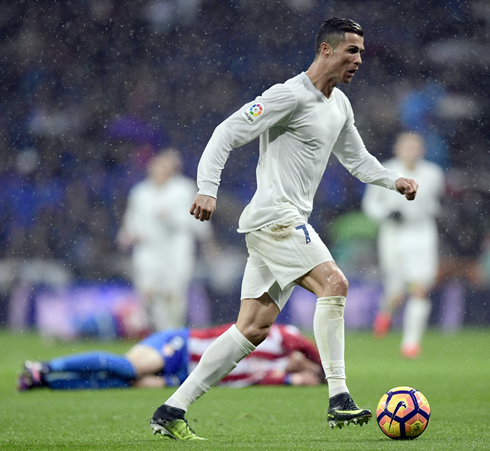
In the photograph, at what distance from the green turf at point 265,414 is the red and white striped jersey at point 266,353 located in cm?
13

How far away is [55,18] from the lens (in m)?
16.5

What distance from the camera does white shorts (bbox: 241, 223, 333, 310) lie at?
3.97 m

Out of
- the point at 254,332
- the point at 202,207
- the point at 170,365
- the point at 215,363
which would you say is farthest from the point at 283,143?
the point at 170,365

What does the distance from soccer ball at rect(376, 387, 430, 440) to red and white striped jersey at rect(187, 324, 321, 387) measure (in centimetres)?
252

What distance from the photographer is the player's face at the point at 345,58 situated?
413 centimetres

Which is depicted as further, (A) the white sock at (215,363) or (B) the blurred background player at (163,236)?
(B) the blurred background player at (163,236)

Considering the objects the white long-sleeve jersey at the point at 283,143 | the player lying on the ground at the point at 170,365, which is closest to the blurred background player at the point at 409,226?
the player lying on the ground at the point at 170,365

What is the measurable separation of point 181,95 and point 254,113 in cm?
1192

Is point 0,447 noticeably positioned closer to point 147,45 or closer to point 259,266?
point 259,266

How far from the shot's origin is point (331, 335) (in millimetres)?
3949

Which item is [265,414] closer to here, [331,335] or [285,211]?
[331,335]

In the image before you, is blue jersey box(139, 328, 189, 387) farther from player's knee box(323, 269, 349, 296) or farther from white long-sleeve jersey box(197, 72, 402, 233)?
player's knee box(323, 269, 349, 296)

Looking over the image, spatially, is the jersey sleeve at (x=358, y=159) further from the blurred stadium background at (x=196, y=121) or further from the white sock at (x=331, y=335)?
the blurred stadium background at (x=196, y=121)

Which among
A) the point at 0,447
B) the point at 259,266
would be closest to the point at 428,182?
the point at 259,266
